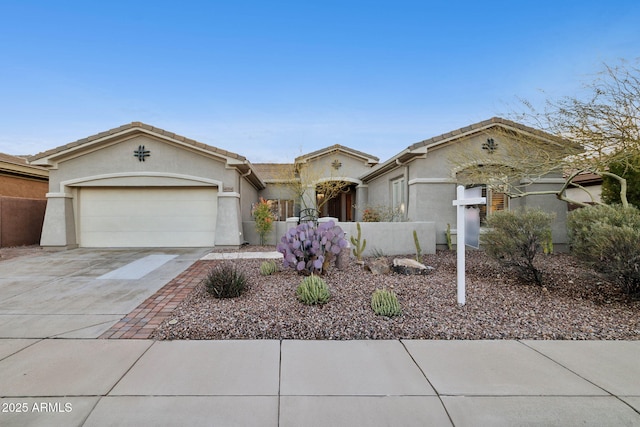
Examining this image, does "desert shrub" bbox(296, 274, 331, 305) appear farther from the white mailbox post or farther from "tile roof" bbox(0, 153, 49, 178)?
"tile roof" bbox(0, 153, 49, 178)

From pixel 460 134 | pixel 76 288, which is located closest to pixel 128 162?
pixel 76 288

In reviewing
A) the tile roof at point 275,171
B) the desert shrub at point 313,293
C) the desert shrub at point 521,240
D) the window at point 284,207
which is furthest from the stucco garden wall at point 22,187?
the desert shrub at point 521,240

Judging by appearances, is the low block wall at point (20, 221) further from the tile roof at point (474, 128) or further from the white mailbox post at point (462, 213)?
the white mailbox post at point (462, 213)

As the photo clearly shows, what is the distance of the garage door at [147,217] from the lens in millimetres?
11141

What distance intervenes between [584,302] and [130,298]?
24.6 feet

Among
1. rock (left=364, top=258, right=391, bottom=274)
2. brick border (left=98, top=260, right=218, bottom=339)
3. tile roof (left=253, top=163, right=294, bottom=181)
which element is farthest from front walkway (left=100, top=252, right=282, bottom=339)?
tile roof (left=253, top=163, right=294, bottom=181)

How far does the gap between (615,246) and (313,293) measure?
15.0 ft

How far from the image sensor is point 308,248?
5.82 metres

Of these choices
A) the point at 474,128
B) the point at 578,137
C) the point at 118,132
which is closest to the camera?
the point at 578,137

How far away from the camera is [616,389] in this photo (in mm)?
2500

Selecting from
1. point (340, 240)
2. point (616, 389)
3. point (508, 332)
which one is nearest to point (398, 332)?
point (508, 332)

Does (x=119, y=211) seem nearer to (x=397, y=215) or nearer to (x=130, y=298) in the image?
(x=130, y=298)

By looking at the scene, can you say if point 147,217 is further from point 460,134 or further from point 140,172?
point 460,134

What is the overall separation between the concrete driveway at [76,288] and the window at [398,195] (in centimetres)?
774
